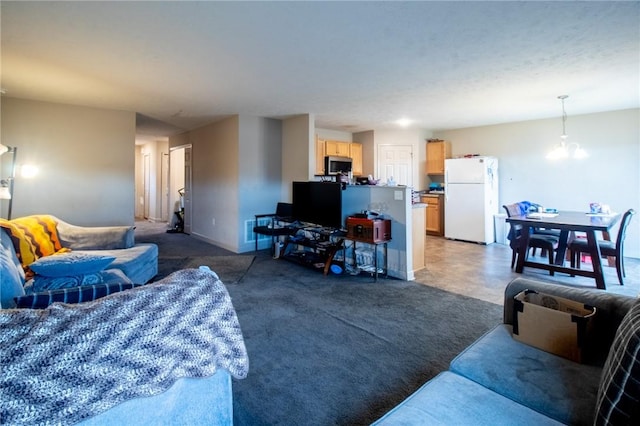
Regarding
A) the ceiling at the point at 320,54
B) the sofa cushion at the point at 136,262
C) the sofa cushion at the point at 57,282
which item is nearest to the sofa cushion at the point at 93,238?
the sofa cushion at the point at 136,262

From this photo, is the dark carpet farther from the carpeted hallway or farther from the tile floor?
the tile floor

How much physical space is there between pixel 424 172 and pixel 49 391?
7.45 m

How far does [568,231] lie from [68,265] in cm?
544

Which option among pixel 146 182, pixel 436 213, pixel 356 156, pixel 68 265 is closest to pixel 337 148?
pixel 356 156

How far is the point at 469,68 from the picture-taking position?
10.8 feet

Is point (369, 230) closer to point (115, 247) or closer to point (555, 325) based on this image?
point (555, 325)

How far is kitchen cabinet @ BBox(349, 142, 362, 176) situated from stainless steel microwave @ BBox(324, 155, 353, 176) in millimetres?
2169

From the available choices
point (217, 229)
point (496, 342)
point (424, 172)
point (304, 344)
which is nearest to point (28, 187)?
point (217, 229)

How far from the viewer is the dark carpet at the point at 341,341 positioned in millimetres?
1763

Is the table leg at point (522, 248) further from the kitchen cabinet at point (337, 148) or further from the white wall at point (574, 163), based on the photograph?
the kitchen cabinet at point (337, 148)

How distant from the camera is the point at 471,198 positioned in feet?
20.7

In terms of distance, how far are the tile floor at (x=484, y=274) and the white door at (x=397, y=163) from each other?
217cm

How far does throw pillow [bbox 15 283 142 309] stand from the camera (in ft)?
5.04

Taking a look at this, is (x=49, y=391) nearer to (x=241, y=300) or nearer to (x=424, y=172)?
(x=241, y=300)
